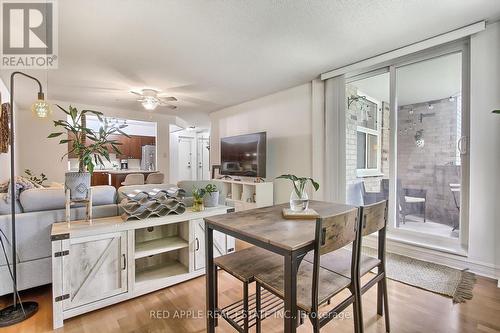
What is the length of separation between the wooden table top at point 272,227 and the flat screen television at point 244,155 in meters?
2.35

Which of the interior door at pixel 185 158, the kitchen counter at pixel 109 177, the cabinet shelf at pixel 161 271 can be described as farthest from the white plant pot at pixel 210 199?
the interior door at pixel 185 158

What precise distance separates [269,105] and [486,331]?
12.3ft

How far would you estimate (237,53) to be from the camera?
2693mm

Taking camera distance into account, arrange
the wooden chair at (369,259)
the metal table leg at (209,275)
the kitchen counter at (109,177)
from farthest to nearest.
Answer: the kitchen counter at (109,177) → the metal table leg at (209,275) → the wooden chair at (369,259)

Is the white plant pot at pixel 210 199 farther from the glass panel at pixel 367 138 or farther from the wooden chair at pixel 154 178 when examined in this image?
the wooden chair at pixel 154 178

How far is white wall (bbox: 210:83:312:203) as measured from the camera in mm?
3773

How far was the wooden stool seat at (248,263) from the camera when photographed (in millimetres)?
1330

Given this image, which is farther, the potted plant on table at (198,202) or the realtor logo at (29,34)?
the potted plant on table at (198,202)

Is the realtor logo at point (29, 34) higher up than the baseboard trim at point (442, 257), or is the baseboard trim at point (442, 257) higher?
the realtor logo at point (29, 34)

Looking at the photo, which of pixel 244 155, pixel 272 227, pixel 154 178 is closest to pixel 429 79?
pixel 244 155

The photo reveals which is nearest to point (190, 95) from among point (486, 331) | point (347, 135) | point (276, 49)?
point (276, 49)

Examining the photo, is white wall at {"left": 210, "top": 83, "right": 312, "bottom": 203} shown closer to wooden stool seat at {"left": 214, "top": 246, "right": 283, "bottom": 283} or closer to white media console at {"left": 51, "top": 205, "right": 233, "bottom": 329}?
white media console at {"left": 51, "top": 205, "right": 233, "bottom": 329}

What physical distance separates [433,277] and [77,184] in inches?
124

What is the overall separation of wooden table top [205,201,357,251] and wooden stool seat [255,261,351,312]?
Result: 0.84 feet
